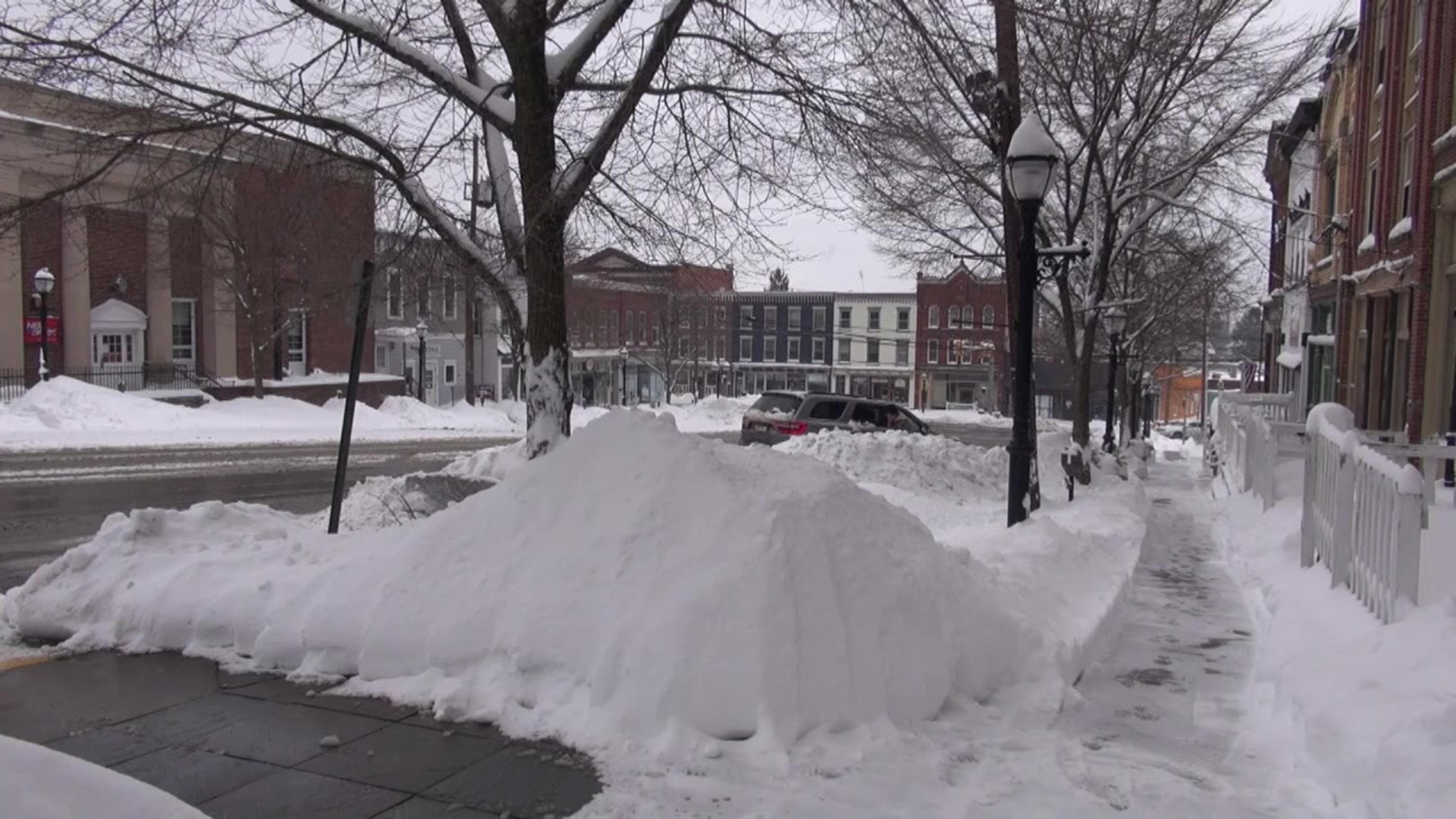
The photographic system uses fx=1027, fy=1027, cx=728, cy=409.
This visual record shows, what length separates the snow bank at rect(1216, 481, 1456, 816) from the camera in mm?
3928

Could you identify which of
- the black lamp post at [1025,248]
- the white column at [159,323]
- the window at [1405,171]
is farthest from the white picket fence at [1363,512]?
the white column at [159,323]

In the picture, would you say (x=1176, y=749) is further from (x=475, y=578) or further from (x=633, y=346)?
(x=633, y=346)

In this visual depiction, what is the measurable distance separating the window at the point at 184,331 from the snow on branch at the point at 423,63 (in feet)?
108

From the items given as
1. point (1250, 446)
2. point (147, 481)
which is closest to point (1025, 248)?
point (1250, 446)

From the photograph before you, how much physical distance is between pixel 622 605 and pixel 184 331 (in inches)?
1481

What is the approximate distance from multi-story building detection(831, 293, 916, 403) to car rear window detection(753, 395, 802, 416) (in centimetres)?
5136

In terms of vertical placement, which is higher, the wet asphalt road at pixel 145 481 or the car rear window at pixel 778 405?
the car rear window at pixel 778 405

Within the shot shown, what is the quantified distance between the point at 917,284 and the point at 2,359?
53.9 meters

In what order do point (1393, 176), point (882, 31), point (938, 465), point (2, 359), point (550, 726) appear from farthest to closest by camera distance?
point (2, 359) < point (1393, 176) < point (938, 465) < point (882, 31) < point (550, 726)

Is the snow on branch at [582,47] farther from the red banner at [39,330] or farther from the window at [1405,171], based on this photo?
the red banner at [39,330]

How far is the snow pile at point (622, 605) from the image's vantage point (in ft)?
16.1

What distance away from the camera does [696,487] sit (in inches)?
227

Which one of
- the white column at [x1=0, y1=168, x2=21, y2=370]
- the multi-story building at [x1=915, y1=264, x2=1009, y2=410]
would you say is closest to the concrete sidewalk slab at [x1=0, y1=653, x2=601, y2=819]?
the white column at [x1=0, y1=168, x2=21, y2=370]

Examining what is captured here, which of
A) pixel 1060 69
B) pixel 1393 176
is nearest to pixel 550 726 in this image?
pixel 1060 69
